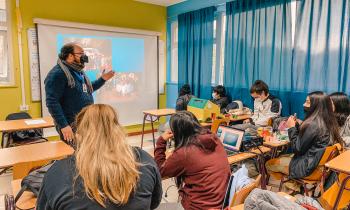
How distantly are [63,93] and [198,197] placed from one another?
5.18ft

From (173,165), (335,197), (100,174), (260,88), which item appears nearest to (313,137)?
(335,197)

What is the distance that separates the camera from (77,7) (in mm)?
4773

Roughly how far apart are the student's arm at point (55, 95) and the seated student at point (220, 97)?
2.84m

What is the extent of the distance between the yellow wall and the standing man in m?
2.26

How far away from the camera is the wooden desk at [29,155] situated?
6.05ft

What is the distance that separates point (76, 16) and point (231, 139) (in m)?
3.63

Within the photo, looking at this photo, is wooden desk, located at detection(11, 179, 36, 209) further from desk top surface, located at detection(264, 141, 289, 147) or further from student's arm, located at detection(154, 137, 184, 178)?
desk top surface, located at detection(264, 141, 289, 147)

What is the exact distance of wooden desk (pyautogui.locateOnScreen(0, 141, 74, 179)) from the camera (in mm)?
1843

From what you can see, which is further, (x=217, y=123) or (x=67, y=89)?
(x=217, y=123)

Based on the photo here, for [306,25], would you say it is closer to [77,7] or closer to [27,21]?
[77,7]

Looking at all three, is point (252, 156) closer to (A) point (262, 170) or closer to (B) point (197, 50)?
(A) point (262, 170)

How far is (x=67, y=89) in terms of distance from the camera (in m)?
2.54

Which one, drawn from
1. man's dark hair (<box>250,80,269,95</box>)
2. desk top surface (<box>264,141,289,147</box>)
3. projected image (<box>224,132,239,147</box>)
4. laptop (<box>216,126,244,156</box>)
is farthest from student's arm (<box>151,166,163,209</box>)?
man's dark hair (<box>250,80,269,95</box>)

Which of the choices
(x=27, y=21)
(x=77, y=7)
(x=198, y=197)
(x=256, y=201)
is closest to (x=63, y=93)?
(x=198, y=197)
